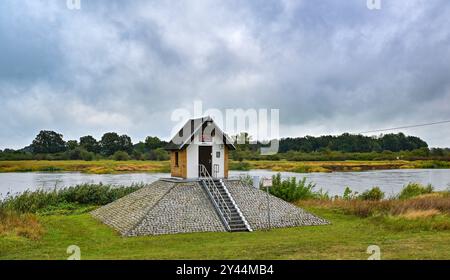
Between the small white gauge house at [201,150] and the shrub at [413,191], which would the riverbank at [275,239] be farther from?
the shrub at [413,191]

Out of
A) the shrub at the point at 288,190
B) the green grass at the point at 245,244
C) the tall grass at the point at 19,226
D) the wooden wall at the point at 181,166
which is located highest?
the wooden wall at the point at 181,166

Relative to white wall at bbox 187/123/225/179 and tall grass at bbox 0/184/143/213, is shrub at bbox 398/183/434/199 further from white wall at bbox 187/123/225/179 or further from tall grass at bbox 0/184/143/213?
tall grass at bbox 0/184/143/213

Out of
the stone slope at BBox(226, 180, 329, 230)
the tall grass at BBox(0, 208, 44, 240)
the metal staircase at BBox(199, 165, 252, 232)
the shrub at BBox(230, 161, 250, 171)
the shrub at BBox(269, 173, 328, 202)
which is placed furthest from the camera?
the shrub at BBox(230, 161, 250, 171)

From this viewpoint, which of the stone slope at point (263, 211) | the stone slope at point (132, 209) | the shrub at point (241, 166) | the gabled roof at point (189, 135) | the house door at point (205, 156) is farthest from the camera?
the shrub at point (241, 166)

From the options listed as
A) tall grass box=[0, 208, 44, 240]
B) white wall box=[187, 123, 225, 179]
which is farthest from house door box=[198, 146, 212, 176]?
tall grass box=[0, 208, 44, 240]

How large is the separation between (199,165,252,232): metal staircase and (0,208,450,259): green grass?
96 cm

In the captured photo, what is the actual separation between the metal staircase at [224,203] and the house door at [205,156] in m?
0.24

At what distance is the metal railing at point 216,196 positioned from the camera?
18.7 metres

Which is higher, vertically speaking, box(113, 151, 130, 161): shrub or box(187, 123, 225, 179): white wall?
box(113, 151, 130, 161): shrub

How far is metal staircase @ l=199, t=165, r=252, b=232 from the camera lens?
18.1m

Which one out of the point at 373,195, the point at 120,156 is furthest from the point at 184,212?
the point at 120,156

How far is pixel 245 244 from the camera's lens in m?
14.2

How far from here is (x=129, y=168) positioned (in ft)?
184

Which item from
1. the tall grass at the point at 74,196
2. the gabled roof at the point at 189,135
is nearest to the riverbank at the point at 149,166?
the tall grass at the point at 74,196
